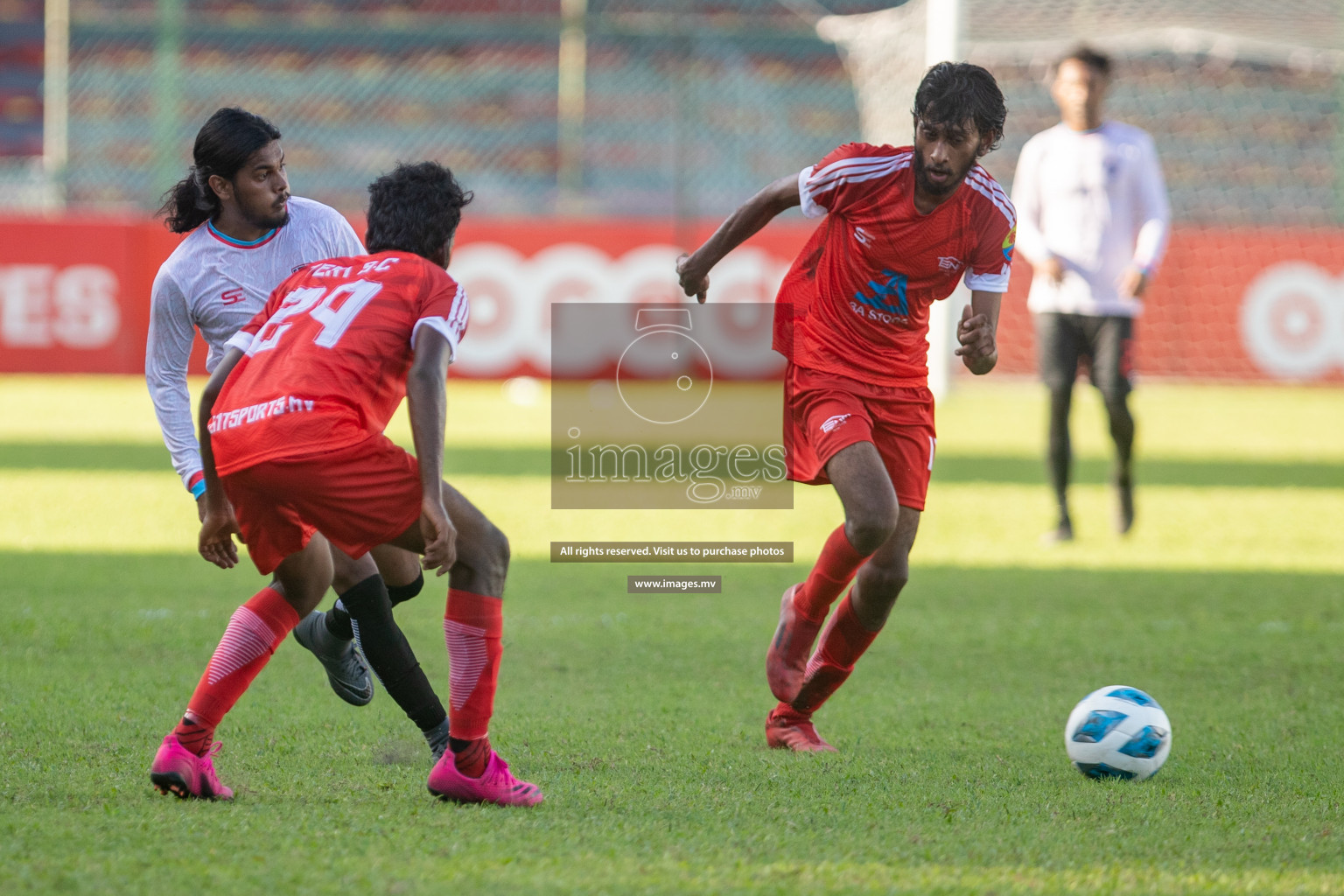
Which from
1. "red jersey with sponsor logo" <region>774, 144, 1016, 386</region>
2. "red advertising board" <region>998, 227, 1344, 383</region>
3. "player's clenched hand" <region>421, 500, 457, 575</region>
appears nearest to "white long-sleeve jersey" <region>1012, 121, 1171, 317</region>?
"red jersey with sponsor logo" <region>774, 144, 1016, 386</region>

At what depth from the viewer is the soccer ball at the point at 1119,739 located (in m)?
3.69

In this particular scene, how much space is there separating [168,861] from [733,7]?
17423 mm

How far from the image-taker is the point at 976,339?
3.78 m

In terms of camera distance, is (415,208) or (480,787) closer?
(480,787)

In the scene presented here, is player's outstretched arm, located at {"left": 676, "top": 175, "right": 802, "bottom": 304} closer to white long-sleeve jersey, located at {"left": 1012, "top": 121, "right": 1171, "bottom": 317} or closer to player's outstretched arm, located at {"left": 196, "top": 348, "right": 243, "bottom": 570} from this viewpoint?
player's outstretched arm, located at {"left": 196, "top": 348, "right": 243, "bottom": 570}

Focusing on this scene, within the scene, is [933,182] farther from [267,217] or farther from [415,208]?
[267,217]

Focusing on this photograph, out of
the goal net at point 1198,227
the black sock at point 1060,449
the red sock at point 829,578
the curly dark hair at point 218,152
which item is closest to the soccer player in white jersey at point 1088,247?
the black sock at point 1060,449

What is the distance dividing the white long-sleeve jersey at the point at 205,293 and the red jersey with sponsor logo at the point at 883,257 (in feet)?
4.35

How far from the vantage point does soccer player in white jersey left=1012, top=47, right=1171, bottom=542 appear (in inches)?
299

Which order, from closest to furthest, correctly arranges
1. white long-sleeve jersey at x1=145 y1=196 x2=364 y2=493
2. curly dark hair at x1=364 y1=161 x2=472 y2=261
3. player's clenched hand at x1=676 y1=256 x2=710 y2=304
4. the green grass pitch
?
the green grass pitch < curly dark hair at x1=364 y1=161 x2=472 y2=261 < white long-sleeve jersey at x1=145 y1=196 x2=364 y2=493 < player's clenched hand at x1=676 y1=256 x2=710 y2=304

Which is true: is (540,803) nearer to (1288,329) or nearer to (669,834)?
(669,834)

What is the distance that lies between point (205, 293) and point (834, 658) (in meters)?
1.96
